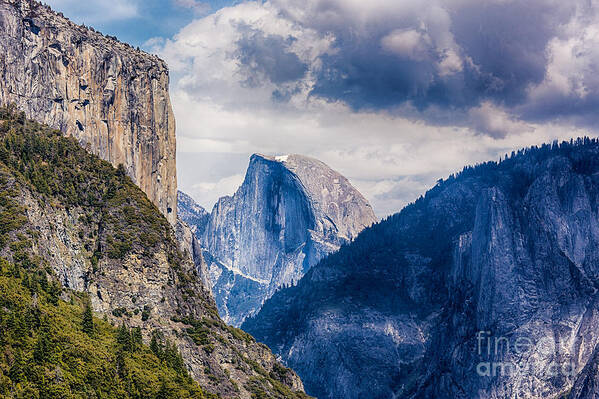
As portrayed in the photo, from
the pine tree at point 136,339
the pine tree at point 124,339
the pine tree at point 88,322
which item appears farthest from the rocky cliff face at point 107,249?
the pine tree at point 88,322

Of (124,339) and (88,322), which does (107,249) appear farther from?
(88,322)

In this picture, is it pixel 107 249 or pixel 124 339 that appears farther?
pixel 107 249

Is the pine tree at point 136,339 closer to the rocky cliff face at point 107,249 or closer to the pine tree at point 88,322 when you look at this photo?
the rocky cliff face at point 107,249

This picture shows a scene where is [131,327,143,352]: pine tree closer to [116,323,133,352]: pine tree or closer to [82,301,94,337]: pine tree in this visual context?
[116,323,133,352]: pine tree

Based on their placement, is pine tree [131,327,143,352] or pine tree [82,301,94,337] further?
pine tree [131,327,143,352]

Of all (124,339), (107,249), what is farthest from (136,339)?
(107,249)

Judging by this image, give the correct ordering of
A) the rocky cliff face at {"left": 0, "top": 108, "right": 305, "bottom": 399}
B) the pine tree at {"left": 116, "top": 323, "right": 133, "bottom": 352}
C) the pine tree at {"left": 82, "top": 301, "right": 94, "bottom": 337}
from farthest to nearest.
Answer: the rocky cliff face at {"left": 0, "top": 108, "right": 305, "bottom": 399}
the pine tree at {"left": 116, "top": 323, "right": 133, "bottom": 352}
the pine tree at {"left": 82, "top": 301, "right": 94, "bottom": 337}

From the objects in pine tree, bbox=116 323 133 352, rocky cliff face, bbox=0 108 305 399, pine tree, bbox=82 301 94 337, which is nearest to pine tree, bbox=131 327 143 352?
pine tree, bbox=116 323 133 352

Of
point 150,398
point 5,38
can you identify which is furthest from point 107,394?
point 5,38
